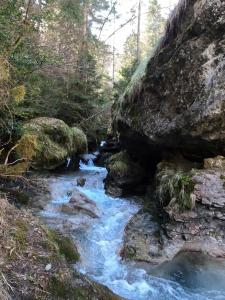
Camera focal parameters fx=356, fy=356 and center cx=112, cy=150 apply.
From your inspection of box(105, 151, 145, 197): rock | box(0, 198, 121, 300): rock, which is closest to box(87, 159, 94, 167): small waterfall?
box(105, 151, 145, 197): rock

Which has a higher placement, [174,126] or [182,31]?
[182,31]

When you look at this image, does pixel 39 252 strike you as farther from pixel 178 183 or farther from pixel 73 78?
pixel 73 78

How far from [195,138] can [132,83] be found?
326 centimetres

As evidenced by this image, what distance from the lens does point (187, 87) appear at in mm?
8555

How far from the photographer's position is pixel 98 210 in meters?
9.35

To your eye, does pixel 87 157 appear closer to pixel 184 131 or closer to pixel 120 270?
pixel 184 131

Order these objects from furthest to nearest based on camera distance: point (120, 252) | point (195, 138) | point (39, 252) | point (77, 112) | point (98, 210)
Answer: point (77, 112), point (98, 210), point (195, 138), point (120, 252), point (39, 252)

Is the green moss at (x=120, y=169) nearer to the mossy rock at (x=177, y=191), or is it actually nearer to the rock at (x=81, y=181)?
the rock at (x=81, y=181)

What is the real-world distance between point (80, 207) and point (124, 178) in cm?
269

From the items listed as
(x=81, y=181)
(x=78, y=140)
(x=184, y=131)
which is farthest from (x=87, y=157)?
(x=184, y=131)

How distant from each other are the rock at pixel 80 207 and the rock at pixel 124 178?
62.7 inches

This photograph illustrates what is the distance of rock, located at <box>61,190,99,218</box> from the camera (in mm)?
9062

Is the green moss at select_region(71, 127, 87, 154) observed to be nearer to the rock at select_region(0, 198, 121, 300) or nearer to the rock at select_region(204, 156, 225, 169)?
the rock at select_region(204, 156, 225, 169)

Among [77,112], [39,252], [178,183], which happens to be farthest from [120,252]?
[77,112]
